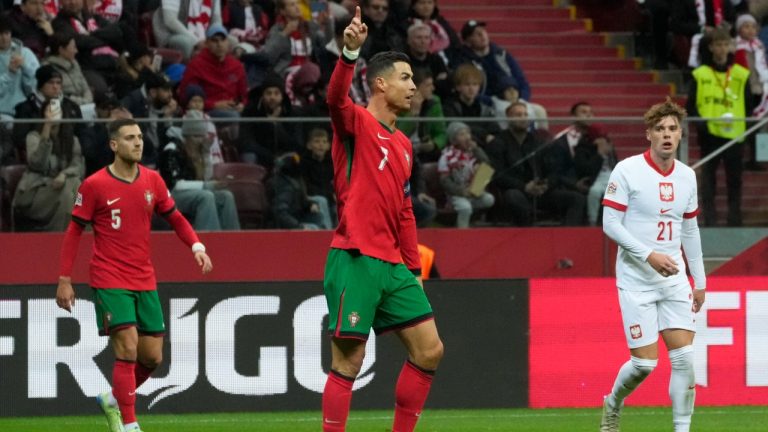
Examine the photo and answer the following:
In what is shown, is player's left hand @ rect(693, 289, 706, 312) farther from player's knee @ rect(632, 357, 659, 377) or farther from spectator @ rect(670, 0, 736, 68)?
spectator @ rect(670, 0, 736, 68)

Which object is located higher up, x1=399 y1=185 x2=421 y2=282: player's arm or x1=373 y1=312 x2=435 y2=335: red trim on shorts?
x1=399 y1=185 x2=421 y2=282: player's arm

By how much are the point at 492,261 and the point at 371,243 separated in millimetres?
7218

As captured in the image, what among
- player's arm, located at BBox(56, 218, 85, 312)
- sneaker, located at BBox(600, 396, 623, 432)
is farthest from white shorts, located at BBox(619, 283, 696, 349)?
player's arm, located at BBox(56, 218, 85, 312)

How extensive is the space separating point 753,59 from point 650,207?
943cm

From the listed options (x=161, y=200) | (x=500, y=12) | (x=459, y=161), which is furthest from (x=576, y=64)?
(x=161, y=200)

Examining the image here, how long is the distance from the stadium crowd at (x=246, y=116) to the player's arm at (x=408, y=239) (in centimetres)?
566

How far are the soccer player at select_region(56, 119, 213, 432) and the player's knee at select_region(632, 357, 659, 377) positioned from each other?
2.97 metres

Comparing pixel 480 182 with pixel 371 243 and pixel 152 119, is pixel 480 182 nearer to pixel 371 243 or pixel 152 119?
pixel 152 119

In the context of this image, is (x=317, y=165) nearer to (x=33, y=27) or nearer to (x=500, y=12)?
(x=33, y=27)

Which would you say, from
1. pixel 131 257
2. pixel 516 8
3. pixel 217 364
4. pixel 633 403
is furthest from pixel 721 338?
pixel 516 8

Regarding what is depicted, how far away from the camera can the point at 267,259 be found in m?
15.1

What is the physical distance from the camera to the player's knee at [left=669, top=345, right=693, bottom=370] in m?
9.64

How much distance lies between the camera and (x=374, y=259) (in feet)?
27.2

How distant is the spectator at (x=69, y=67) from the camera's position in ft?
50.6
